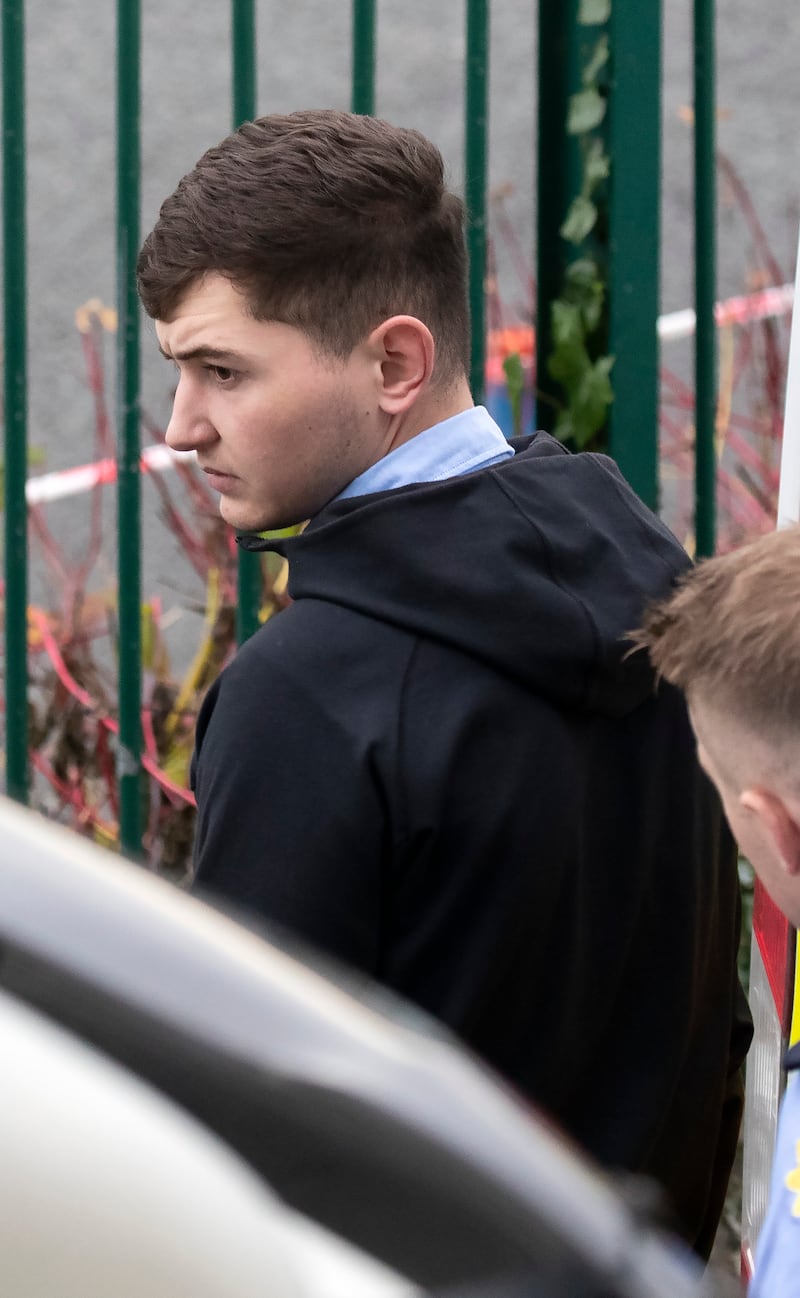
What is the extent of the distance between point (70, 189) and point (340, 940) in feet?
20.5

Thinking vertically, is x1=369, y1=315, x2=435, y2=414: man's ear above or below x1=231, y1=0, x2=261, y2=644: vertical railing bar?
below

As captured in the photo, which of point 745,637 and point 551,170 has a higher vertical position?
point 551,170

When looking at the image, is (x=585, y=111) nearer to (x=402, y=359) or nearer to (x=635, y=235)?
(x=635, y=235)

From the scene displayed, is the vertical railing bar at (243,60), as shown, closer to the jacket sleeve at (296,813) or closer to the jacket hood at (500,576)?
the jacket hood at (500,576)

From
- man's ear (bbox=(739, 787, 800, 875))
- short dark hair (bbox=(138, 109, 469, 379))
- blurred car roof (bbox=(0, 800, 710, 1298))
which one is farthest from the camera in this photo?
short dark hair (bbox=(138, 109, 469, 379))

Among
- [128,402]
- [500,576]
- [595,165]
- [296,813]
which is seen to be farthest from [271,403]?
[595,165]

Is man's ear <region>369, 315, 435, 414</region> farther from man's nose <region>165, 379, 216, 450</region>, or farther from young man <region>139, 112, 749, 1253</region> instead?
man's nose <region>165, 379, 216, 450</region>

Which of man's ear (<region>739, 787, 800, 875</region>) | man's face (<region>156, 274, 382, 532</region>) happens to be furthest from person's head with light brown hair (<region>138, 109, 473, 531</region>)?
man's ear (<region>739, 787, 800, 875</region>)

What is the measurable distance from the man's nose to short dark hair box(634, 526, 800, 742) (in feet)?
1.74

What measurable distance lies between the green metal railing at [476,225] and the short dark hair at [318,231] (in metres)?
0.75

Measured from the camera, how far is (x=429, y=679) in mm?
1606

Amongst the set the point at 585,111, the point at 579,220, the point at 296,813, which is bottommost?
the point at 296,813

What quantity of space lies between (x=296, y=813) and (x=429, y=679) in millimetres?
184

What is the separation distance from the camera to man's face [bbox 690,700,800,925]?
1.42m
